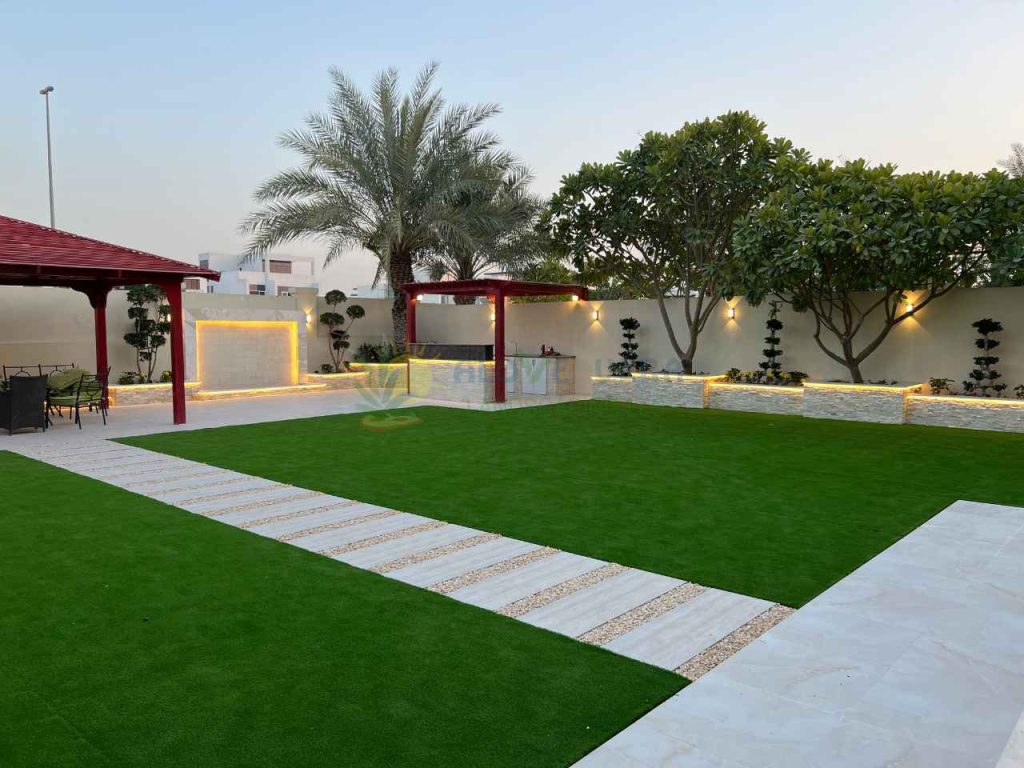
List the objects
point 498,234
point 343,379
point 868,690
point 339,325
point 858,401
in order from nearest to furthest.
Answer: point 868,690
point 858,401
point 498,234
point 343,379
point 339,325

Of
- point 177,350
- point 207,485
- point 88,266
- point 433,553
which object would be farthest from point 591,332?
point 433,553

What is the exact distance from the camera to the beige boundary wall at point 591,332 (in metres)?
13.6

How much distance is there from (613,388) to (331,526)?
Result: 1170 centimetres

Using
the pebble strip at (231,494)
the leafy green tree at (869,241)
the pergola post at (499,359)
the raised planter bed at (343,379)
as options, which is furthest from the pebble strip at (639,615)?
the raised planter bed at (343,379)

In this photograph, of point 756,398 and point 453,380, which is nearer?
point 756,398

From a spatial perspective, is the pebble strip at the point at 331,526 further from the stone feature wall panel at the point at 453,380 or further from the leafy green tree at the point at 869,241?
the stone feature wall panel at the point at 453,380

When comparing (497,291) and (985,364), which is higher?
(497,291)

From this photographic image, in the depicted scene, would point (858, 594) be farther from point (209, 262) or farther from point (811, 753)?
point (209, 262)

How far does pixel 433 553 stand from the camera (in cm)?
558

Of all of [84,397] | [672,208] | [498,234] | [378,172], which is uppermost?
[378,172]

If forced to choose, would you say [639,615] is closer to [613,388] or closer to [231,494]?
[231,494]

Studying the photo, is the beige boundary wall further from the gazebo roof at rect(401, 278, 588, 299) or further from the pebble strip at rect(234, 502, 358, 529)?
the pebble strip at rect(234, 502, 358, 529)

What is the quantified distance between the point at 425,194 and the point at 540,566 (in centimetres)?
1371

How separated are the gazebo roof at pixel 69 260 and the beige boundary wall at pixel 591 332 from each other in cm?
184
